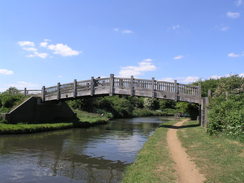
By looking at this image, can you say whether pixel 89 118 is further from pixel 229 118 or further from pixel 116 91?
pixel 229 118

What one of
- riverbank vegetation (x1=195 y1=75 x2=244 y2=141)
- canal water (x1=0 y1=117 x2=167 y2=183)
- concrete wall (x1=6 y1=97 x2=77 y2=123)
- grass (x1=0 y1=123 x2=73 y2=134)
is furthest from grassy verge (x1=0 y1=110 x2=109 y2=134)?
riverbank vegetation (x1=195 y1=75 x2=244 y2=141)

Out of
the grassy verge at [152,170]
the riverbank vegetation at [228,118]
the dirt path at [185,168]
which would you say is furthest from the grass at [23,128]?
the riverbank vegetation at [228,118]

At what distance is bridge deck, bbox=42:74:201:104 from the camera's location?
2309cm

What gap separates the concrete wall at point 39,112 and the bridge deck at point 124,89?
135 cm

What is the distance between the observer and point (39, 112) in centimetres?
2747

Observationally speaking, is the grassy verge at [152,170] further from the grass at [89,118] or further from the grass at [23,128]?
the grass at [89,118]

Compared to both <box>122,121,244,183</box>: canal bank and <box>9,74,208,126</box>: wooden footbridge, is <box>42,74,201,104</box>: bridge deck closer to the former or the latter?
<box>9,74,208,126</box>: wooden footbridge

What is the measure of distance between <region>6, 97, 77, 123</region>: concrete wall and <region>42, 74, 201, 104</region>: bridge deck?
135cm

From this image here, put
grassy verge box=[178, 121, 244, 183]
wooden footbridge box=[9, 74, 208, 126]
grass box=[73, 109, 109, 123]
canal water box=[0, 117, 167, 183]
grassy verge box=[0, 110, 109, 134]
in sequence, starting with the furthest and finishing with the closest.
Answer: grass box=[73, 109, 109, 123] → wooden footbridge box=[9, 74, 208, 126] → grassy verge box=[0, 110, 109, 134] → canal water box=[0, 117, 167, 183] → grassy verge box=[178, 121, 244, 183]

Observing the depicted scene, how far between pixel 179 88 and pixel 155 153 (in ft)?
42.1

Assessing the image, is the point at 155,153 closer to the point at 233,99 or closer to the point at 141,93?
the point at 233,99

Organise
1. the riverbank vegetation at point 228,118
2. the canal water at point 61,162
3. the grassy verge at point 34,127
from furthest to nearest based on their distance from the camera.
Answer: the grassy verge at point 34,127 → the riverbank vegetation at point 228,118 → the canal water at point 61,162

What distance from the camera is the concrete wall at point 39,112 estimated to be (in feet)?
79.1

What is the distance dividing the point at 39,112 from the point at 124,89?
1015 centimetres
